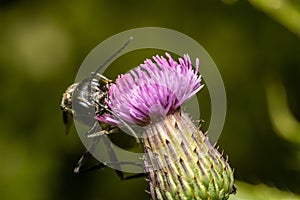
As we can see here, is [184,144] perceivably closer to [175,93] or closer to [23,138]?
[175,93]

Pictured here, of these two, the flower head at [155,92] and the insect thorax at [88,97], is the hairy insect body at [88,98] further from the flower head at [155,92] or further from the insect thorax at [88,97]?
the flower head at [155,92]

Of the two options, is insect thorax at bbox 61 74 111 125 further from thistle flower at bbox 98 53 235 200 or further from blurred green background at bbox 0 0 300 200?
blurred green background at bbox 0 0 300 200

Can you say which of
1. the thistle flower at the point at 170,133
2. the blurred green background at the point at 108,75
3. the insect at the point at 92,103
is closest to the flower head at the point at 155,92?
the thistle flower at the point at 170,133

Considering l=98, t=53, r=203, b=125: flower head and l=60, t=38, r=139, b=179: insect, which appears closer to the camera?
l=98, t=53, r=203, b=125: flower head

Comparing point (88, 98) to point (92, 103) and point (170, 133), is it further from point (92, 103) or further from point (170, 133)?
point (170, 133)

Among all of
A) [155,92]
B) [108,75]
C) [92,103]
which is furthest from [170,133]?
[108,75]

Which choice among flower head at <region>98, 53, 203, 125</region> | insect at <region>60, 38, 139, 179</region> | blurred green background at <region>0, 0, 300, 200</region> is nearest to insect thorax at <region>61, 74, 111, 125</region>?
insect at <region>60, 38, 139, 179</region>
